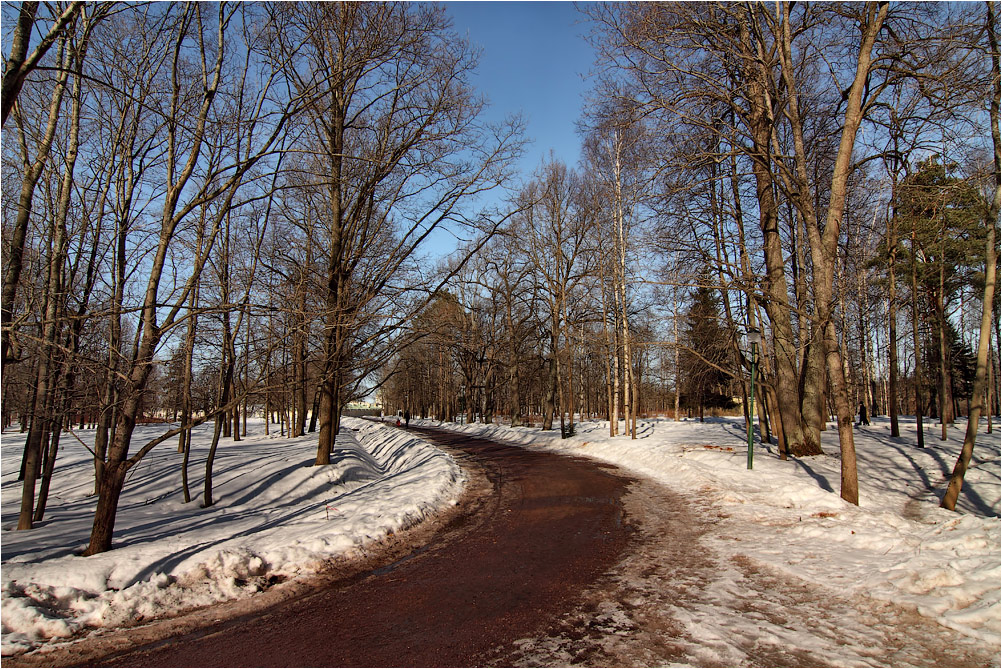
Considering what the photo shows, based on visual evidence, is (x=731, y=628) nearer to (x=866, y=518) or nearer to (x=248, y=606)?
(x=248, y=606)

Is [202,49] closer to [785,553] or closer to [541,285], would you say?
[785,553]

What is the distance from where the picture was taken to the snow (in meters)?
4.23

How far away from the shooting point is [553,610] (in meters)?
4.52

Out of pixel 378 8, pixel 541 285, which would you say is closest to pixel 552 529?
pixel 378 8

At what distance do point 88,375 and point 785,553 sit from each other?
1188 centimetres

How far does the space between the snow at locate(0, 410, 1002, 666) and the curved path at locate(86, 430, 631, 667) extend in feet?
2.36

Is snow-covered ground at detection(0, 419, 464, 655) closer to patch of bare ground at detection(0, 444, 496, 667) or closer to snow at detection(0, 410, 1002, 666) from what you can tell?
snow at detection(0, 410, 1002, 666)

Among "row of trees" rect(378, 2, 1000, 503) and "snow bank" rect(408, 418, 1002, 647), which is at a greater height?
"row of trees" rect(378, 2, 1000, 503)

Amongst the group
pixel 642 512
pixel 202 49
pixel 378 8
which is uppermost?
pixel 378 8

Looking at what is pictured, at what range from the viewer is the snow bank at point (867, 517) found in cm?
458

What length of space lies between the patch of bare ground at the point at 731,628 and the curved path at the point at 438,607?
0.34 m

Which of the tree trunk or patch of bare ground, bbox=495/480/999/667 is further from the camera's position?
the tree trunk

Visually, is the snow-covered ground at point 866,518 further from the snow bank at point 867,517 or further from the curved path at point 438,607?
the curved path at point 438,607

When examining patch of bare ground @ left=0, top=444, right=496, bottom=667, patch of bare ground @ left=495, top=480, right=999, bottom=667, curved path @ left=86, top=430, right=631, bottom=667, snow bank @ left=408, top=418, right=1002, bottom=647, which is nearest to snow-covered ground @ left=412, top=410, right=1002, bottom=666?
snow bank @ left=408, top=418, right=1002, bottom=647
